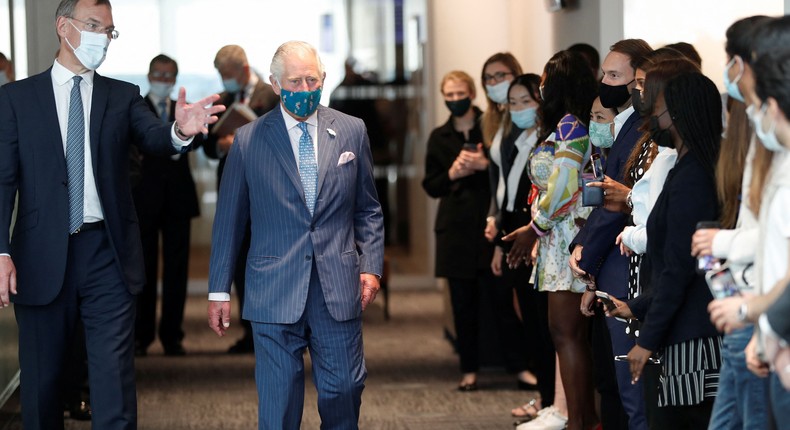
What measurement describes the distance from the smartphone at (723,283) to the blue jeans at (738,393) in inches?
4.5

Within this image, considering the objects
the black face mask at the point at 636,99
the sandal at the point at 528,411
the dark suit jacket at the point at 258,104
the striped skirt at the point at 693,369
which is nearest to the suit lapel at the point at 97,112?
the black face mask at the point at 636,99

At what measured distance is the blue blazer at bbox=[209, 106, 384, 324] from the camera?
13.8ft

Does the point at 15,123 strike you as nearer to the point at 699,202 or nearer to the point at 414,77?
the point at 699,202

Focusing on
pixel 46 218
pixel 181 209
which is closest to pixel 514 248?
pixel 46 218

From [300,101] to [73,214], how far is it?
2.95 feet

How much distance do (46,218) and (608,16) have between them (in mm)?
2853

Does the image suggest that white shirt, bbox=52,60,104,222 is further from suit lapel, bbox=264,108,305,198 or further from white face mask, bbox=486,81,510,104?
white face mask, bbox=486,81,510,104

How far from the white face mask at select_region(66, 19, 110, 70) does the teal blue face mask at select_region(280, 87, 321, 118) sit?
2.26ft

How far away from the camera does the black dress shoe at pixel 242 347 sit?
26.1 ft

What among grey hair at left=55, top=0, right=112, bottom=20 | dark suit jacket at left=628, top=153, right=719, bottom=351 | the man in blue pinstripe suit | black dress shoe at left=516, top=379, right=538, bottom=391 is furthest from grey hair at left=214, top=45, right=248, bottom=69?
dark suit jacket at left=628, top=153, right=719, bottom=351

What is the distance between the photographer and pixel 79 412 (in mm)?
5984

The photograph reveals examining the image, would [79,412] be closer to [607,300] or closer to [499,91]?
[499,91]

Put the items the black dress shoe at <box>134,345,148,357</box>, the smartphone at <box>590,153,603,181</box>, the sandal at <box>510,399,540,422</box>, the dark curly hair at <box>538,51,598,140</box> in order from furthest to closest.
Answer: the black dress shoe at <box>134,345,148,357</box> < the sandal at <box>510,399,540,422</box> < the dark curly hair at <box>538,51,598,140</box> < the smartphone at <box>590,153,603,181</box>

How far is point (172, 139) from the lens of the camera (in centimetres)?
440
